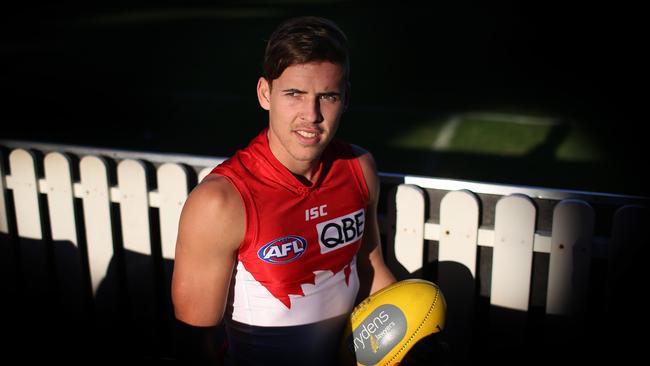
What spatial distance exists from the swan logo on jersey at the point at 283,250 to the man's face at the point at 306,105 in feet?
1.16

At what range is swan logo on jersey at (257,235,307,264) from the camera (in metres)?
2.64

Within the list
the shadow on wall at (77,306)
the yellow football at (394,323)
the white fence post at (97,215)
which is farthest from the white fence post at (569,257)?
the white fence post at (97,215)

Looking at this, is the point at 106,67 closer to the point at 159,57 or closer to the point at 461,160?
the point at 159,57

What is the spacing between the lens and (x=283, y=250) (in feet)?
8.80

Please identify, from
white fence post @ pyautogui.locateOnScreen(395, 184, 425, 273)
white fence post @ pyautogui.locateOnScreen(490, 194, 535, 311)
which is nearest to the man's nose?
white fence post @ pyautogui.locateOnScreen(395, 184, 425, 273)

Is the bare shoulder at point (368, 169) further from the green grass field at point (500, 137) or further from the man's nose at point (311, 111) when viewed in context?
the green grass field at point (500, 137)

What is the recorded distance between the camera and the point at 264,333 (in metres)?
2.80

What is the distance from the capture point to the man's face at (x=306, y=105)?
98.5 inches

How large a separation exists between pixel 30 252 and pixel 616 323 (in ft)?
12.8

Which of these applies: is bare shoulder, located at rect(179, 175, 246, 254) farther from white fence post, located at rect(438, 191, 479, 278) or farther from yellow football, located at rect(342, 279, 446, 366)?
white fence post, located at rect(438, 191, 479, 278)

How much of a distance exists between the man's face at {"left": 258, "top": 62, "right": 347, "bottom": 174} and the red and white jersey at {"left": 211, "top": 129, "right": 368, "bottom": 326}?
0.18 metres

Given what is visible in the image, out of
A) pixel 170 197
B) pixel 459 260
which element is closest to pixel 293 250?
pixel 459 260

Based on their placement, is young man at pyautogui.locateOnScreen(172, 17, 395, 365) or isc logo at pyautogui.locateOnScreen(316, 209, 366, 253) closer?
young man at pyautogui.locateOnScreen(172, 17, 395, 365)

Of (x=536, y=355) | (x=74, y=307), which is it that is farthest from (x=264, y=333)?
(x=74, y=307)
